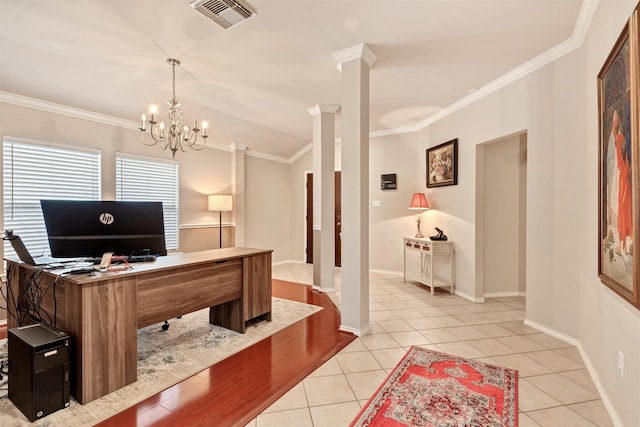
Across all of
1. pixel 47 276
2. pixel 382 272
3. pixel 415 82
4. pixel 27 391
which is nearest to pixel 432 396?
pixel 27 391

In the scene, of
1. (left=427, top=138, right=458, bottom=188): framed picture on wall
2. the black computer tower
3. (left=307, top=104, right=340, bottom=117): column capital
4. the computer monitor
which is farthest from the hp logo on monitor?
(left=427, top=138, right=458, bottom=188): framed picture on wall

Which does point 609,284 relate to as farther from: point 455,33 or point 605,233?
point 455,33

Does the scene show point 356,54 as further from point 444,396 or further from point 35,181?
point 35,181

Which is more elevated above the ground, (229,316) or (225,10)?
(225,10)

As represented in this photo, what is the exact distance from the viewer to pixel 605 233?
1943 mm

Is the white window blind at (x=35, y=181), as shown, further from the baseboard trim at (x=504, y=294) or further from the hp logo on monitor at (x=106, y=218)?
the baseboard trim at (x=504, y=294)

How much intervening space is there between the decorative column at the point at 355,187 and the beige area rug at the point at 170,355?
78 cm

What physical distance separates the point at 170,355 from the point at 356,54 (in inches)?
124

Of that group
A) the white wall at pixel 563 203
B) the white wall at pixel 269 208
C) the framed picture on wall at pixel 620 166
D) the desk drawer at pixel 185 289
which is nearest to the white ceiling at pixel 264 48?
the white wall at pixel 563 203

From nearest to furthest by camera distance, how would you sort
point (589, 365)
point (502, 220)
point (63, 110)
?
1. point (589, 365)
2. point (63, 110)
3. point (502, 220)

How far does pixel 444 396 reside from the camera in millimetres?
1924

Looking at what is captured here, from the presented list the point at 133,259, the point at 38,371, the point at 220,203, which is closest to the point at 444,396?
the point at 38,371

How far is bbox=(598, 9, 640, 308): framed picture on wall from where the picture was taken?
1450 millimetres

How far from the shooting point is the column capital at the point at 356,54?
2.85m
